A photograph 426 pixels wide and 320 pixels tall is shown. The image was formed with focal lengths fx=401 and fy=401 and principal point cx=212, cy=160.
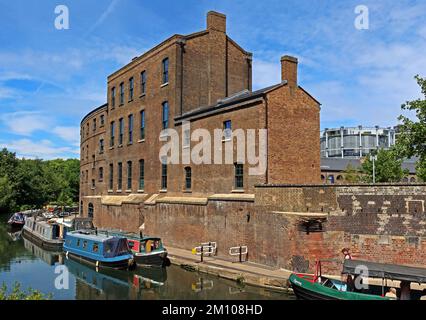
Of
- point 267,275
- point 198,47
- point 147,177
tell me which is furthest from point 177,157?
point 267,275

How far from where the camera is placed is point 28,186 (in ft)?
198

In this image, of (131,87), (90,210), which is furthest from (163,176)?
(90,210)

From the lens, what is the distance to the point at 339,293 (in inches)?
482

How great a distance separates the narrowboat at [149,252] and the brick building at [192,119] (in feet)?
12.9

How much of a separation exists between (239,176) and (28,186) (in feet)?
163

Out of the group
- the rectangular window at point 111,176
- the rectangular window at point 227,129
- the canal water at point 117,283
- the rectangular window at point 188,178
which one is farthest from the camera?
the rectangular window at point 111,176

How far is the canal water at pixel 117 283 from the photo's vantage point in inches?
607

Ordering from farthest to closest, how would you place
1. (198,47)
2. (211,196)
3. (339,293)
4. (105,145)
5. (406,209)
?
1. (105,145)
2. (198,47)
3. (211,196)
4. (406,209)
5. (339,293)

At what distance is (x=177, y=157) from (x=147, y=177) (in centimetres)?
403

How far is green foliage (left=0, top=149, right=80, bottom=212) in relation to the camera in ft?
183

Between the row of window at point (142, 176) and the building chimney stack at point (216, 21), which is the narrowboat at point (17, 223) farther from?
the building chimney stack at point (216, 21)

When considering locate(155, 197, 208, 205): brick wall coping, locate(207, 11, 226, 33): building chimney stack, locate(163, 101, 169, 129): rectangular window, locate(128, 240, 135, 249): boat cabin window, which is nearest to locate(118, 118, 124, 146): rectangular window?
locate(163, 101, 169, 129): rectangular window

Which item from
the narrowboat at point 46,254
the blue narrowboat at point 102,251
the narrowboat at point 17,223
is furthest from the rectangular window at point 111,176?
the narrowboat at point 17,223

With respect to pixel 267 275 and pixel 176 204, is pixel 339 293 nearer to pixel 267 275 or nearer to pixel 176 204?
pixel 267 275
